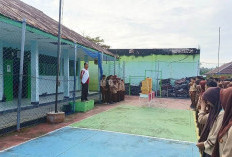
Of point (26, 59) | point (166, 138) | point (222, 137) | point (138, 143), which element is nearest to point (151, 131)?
point (166, 138)

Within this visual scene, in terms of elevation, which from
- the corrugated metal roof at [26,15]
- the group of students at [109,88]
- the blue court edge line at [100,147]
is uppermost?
the corrugated metal roof at [26,15]

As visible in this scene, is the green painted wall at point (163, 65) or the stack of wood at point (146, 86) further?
the green painted wall at point (163, 65)

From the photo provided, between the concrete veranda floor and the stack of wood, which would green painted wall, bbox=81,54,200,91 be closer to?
the stack of wood

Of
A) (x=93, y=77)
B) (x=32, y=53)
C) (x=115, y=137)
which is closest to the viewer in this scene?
(x=115, y=137)

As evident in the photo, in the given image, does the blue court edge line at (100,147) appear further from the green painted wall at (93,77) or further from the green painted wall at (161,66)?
the green painted wall at (93,77)

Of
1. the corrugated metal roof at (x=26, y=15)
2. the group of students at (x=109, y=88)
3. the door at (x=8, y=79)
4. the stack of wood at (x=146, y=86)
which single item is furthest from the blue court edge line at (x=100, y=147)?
the group of students at (x=109, y=88)

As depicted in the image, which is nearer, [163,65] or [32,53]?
[32,53]

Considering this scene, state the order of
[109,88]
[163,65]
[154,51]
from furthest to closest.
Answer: [154,51] → [163,65] → [109,88]

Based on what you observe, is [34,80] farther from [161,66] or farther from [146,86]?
[161,66]

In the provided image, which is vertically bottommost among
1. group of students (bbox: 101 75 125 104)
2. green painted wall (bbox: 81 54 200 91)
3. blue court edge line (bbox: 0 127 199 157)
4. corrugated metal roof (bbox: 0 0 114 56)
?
blue court edge line (bbox: 0 127 199 157)

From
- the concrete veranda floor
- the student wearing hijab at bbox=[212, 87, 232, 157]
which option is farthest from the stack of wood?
the student wearing hijab at bbox=[212, 87, 232, 157]

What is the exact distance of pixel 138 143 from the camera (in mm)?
5824

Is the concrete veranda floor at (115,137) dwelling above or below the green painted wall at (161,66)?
below

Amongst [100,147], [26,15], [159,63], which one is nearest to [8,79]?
[26,15]
